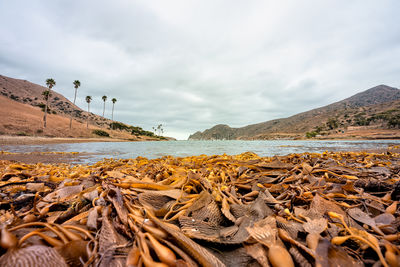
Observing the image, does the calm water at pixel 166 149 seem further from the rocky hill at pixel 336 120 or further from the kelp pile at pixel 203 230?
the rocky hill at pixel 336 120

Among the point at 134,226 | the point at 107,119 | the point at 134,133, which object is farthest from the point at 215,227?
the point at 107,119

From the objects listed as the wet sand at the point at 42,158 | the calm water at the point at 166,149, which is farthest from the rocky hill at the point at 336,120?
the wet sand at the point at 42,158

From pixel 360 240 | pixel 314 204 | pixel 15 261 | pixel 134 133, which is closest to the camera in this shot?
pixel 15 261

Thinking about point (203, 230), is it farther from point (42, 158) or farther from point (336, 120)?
point (336, 120)

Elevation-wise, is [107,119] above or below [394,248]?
above

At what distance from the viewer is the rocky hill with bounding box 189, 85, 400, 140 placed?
41709 mm

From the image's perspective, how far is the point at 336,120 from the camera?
2061 inches

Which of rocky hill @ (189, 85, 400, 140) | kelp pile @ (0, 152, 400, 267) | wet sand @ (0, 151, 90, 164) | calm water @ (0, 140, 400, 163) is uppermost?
rocky hill @ (189, 85, 400, 140)

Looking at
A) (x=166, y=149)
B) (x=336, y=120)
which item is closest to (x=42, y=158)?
(x=166, y=149)

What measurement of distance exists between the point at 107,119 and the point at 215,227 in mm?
71616

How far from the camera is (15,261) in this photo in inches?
21.5

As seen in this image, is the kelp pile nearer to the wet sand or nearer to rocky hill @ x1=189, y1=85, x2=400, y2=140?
the wet sand

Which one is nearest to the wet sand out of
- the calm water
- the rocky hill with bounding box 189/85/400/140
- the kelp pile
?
the calm water

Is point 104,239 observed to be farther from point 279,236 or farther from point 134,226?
point 279,236
